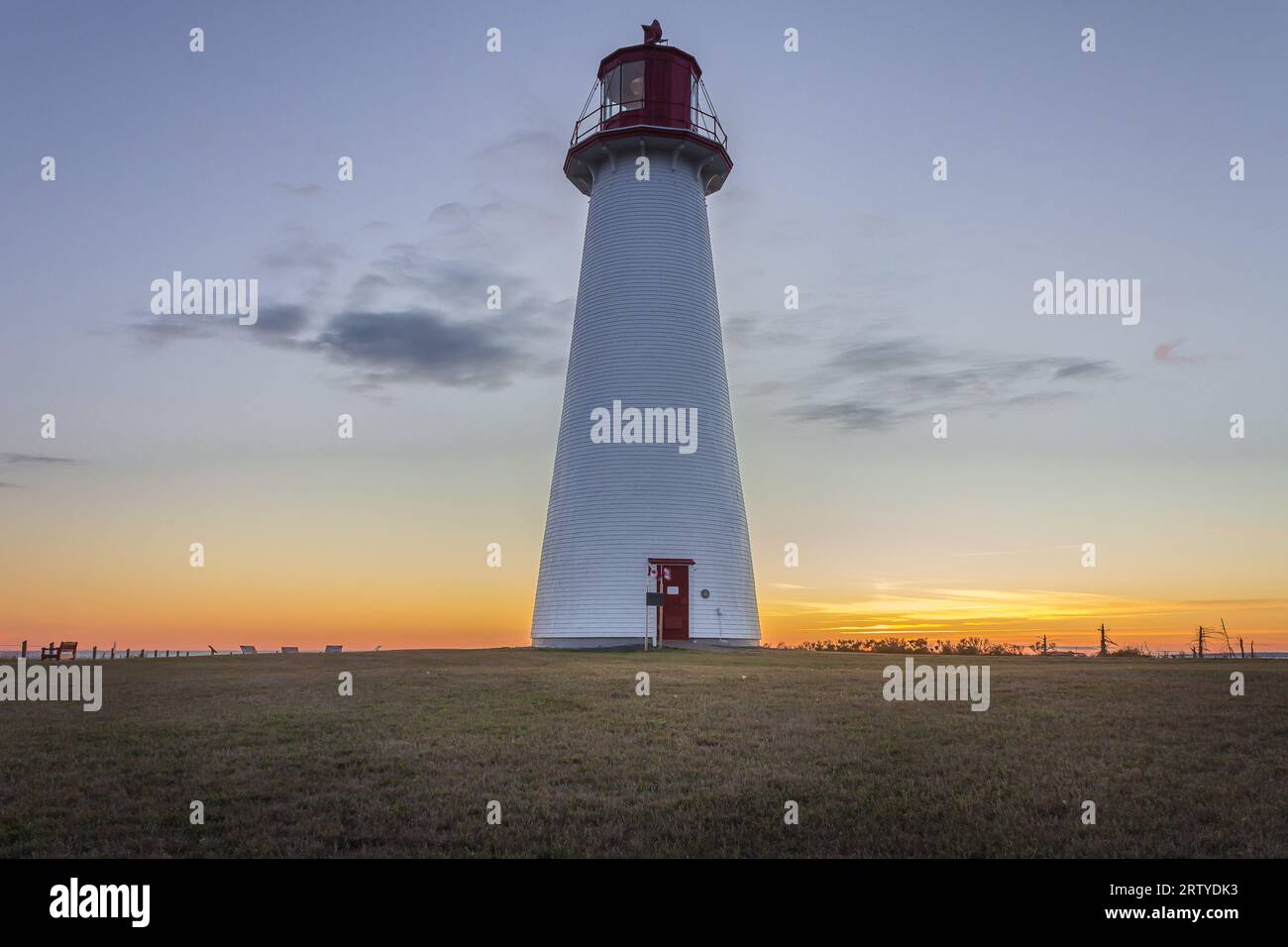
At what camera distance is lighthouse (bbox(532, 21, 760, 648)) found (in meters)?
34.8

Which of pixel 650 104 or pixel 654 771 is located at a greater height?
pixel 650 104

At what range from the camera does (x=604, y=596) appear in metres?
34.7

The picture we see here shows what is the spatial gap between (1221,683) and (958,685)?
562 cm

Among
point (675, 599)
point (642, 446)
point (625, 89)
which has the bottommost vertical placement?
point (675, 599)

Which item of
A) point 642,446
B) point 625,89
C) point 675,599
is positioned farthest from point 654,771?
point 625,89

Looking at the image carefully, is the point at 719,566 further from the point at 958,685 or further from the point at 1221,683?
the point at 1221,683

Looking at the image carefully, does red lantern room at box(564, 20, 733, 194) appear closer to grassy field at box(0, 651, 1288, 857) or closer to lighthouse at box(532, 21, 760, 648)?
lighthouse at box(532, 21, 760, 648)

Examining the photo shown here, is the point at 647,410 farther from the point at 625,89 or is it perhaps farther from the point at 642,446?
the point at 625,89

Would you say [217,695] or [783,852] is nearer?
[783,852]

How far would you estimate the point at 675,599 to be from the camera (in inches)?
1377

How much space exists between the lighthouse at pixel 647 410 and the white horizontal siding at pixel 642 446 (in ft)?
0.17

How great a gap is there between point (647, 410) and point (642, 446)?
4.28ft

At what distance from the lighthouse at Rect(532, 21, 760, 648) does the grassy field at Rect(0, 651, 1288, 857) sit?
1246 cm
